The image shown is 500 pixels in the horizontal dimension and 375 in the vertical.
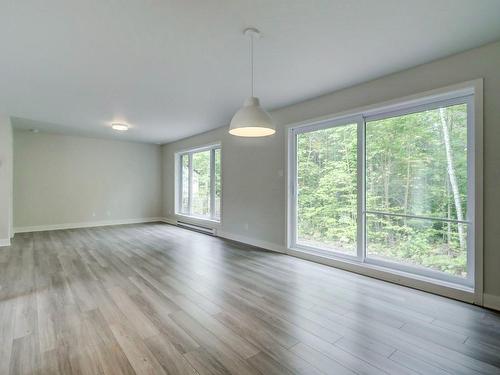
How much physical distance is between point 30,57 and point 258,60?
2.57 metres

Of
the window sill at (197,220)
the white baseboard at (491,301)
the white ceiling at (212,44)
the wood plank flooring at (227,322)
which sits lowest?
the wood plank flooring at (227,322)

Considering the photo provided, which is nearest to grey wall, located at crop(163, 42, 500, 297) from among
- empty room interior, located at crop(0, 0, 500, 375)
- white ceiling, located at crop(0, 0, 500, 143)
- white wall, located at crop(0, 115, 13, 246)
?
empty room interior, located at crop(0, 0, 500, 375)

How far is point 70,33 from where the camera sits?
7.82ft

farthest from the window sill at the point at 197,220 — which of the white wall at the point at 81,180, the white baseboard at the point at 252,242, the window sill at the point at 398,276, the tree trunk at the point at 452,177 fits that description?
the tree trunk at the point at 452,177

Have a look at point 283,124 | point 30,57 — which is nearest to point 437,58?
point 283,124

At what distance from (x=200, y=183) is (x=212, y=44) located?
16.3 feet

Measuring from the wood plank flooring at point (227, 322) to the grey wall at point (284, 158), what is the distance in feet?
3.24

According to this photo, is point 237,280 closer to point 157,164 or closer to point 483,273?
point 483,273

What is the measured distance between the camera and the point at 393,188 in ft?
11.3

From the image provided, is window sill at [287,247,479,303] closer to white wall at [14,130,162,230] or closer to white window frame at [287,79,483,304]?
white window frame at [287,79,483,304]

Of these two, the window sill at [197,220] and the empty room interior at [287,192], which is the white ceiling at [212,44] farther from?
the window sill at [197,220]

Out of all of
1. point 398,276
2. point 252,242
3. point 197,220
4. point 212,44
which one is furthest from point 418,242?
point 197,220

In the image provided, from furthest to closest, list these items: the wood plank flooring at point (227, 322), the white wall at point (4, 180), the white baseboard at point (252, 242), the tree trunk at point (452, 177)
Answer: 1. the white wall at point (4, 180)
2. the white baseboard at point (252, 242)
3. the tree trunk at point (452, 177)
4. the wood plank flooring at point (227, 322)

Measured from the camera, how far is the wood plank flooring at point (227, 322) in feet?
5.77
